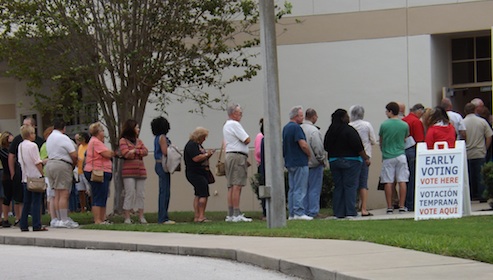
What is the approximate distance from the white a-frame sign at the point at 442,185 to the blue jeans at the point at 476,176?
3.34 metres

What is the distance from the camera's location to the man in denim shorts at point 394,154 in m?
17.8

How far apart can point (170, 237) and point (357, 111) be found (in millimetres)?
5314

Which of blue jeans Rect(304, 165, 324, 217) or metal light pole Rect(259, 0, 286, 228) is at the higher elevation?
metal light pole Rect(259, 0, 286, 228)

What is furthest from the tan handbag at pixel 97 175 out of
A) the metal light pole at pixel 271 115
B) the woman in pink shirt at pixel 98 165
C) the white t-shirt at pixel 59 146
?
the metal light pole at pixel 271 115

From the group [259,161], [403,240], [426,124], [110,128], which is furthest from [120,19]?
[403,240]

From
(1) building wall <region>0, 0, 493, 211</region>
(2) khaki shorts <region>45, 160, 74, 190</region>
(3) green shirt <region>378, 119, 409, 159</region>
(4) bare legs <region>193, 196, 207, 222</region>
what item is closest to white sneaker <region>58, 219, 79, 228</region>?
(2) khaki shorts <region>45, 160, 74, 190</region>

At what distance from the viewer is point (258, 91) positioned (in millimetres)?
23062

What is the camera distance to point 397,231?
13.4 meters

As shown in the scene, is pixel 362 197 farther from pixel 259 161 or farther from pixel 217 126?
pixel 217 126

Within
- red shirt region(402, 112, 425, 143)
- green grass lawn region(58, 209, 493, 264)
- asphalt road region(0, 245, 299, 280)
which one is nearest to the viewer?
Result: asphalt road region(0, 245, 299, 280)

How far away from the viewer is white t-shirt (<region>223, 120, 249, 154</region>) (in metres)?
17.3

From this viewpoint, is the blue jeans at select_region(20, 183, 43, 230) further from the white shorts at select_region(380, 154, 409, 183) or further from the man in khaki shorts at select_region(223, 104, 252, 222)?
the white shorts at select_region(380, 154, 409, 183)

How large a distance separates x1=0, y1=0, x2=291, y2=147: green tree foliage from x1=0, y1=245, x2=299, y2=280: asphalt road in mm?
6147

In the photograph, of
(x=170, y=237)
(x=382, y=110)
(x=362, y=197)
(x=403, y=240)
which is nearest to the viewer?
(x=403, y=240)
